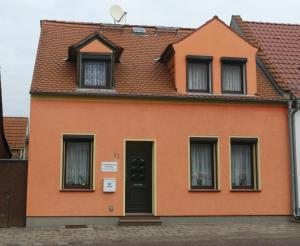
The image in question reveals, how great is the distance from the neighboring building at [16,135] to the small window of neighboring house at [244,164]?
14.7 meters

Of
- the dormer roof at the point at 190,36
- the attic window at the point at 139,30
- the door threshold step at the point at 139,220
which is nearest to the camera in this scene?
the door threshold step at the point at 139,220

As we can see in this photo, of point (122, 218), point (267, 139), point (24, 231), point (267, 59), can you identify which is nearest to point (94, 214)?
point (122, 218)

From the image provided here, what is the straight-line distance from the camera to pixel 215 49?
56.9 ft

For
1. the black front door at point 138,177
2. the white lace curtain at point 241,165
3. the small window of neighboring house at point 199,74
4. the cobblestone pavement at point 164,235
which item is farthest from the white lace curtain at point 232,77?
the cobblestone pavement at point 164,235

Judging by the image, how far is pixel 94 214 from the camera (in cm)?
1540

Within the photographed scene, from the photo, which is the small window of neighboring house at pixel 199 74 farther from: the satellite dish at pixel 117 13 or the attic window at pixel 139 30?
the satellite dish at pixel 117 13

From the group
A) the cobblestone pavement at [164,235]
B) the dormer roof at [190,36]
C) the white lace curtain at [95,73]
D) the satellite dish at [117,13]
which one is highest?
the satellite dish at [117,13]

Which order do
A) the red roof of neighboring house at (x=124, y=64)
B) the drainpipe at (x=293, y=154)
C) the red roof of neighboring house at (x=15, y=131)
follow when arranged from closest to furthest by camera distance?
the red roof of neighboring house at (x=124, y=64)
the drainpipe at (x=293, y=154)
the red roof of neighboring house at (x=15, y=131)

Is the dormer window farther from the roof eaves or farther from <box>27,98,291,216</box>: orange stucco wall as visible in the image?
<box>27,98,291,216</box>: orange stucco wall

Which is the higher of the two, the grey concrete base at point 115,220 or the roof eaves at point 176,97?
the roof eaves at point 176,97

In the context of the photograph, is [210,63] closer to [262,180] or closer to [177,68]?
[177,68]

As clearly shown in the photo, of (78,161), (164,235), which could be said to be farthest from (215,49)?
(164,235)

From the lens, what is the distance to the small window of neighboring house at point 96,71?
1652 cm

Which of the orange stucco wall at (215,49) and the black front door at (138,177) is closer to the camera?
the black front door at (138,177)
